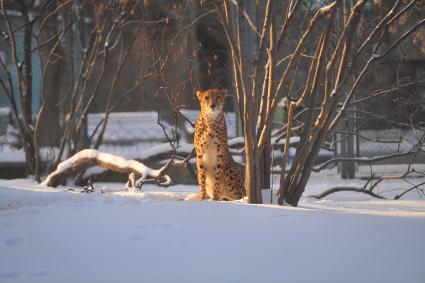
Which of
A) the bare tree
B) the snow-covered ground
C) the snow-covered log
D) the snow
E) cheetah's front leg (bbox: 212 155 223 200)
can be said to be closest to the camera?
the snow-covered ground

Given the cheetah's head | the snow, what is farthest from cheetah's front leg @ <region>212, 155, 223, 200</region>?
the snow

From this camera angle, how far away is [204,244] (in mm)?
2779

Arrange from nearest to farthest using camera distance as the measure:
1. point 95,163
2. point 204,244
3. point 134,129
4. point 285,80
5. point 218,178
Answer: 1. point 204,244
2. point 285,80
3. point 218,178
4. point 95,163
5. point 134,129

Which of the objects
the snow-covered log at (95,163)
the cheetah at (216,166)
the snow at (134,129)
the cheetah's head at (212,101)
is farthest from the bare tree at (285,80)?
the snow at (134,129)

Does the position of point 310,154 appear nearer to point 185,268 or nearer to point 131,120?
point 185,268

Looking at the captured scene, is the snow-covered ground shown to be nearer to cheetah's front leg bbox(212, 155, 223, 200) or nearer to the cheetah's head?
cheetah's front leg bbox(212, 155, 223, 200)

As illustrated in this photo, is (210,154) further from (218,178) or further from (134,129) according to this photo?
(134,129)

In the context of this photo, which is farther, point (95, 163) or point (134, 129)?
point (134, 129)

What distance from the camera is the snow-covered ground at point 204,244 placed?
7.90 ft

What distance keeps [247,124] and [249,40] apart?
3.44 metres

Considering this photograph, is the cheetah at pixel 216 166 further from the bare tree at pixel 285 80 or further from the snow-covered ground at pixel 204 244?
the snow-covered ground at pixel 204 244

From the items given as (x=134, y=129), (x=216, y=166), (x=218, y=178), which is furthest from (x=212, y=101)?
(x=134, y=129)

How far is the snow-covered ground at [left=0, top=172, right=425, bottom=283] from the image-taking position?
241 centimetres

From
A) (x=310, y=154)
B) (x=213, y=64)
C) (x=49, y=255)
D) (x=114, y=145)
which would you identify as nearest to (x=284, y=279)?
(x=49, y=255)
